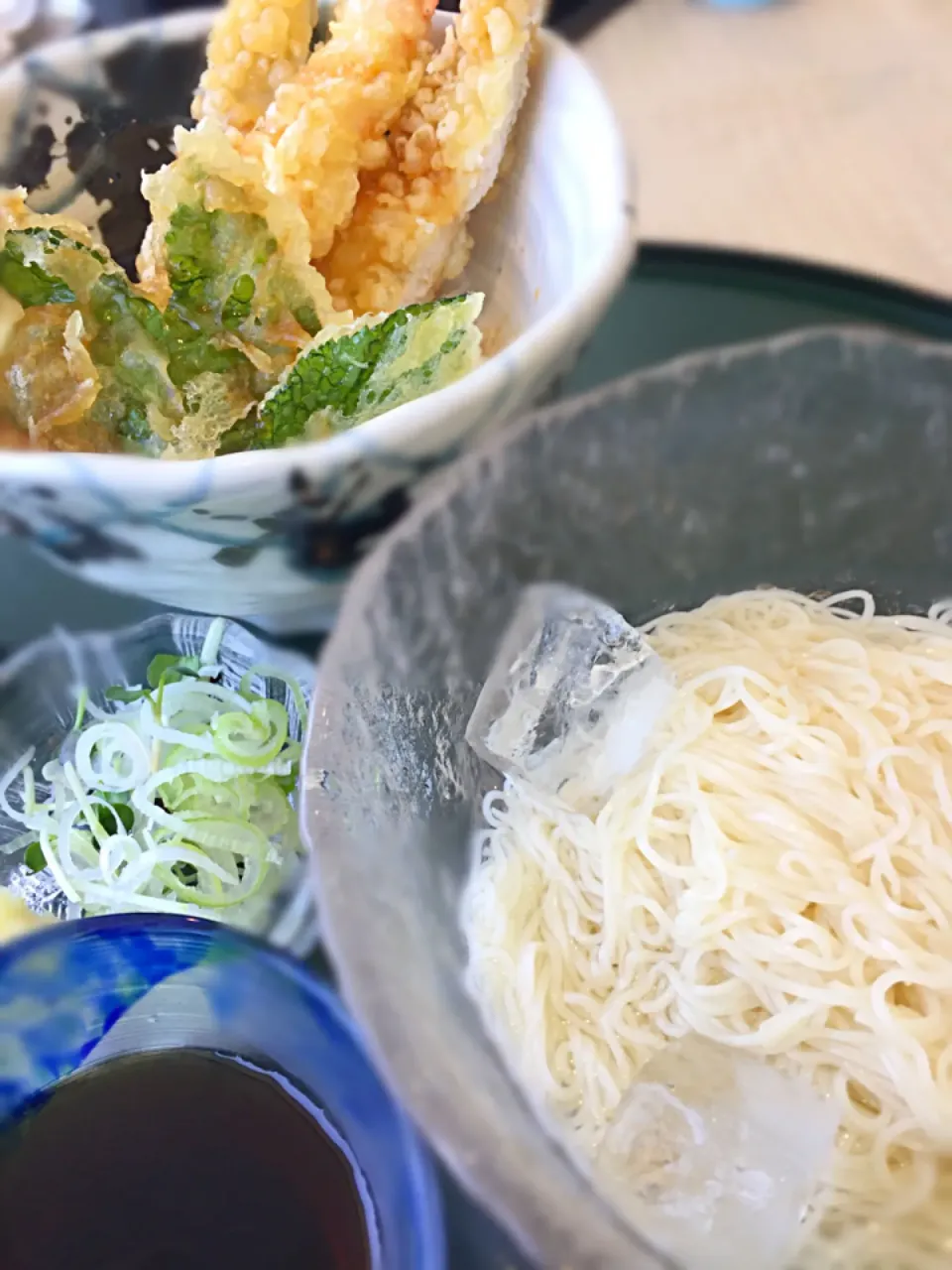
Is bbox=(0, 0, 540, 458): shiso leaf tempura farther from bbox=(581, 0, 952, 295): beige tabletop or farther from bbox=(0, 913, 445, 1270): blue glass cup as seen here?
bbox=(581, 0, 952, 295): beige tabletop

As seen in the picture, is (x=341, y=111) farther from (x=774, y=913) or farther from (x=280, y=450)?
(x=774, y=913)

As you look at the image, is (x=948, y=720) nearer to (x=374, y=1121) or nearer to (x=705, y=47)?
(x=374, y=1121)

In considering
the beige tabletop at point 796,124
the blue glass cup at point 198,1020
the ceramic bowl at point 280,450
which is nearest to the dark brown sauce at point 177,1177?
the blue glass cup at point 198,1020

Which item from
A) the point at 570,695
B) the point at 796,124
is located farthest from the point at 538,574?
the point at 796,124

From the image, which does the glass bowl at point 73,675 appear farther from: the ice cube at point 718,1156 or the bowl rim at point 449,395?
the ice cube at point 718,1156

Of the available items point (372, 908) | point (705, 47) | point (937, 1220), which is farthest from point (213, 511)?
point (705, 47)

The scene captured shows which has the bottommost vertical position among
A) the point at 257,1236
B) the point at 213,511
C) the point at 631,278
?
the point at 257,1236
